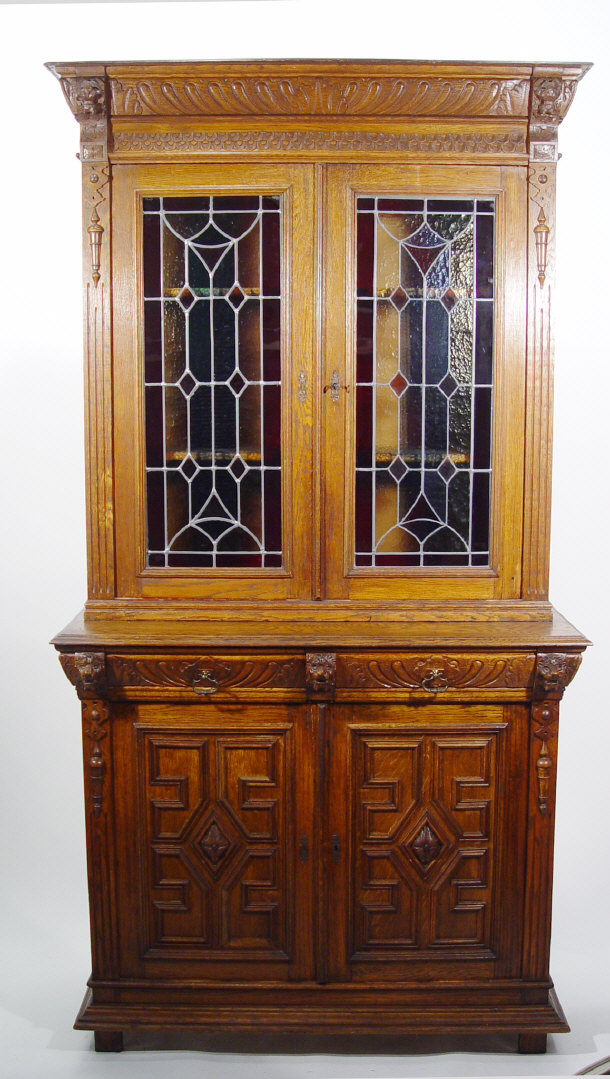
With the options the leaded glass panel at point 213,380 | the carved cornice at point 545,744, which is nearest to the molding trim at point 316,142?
the leaded glass panel at point 213,380

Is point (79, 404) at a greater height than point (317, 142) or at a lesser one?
lesser

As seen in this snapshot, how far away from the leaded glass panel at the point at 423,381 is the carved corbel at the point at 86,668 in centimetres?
76

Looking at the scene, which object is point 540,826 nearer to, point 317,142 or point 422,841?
point 422,841

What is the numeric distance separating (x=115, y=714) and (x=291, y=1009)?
38.1 inches

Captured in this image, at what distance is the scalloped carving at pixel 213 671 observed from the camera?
8.34 feet

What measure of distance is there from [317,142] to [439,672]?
147cm

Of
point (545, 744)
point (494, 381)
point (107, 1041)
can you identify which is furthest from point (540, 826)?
point (107, 1041)

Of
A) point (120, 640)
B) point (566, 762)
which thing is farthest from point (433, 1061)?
point (120, 640)

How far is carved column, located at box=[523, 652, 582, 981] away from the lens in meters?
2.58

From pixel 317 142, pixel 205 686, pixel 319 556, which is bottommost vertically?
pixel 205 686

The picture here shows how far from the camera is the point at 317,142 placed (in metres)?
2.54

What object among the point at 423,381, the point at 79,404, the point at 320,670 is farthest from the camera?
the point at 79,404

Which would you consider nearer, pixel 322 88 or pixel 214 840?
pixel 322 88

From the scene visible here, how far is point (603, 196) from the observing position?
3.23 m
